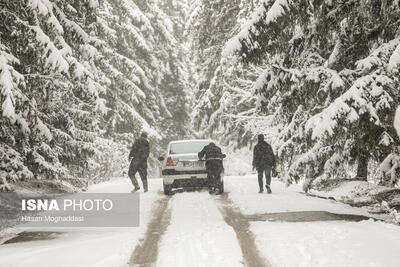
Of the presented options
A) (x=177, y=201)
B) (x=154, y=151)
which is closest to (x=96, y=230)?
(x=177, y=201)

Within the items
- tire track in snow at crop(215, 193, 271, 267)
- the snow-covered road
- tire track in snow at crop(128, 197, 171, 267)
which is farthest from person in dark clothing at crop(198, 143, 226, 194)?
the snow-covered road

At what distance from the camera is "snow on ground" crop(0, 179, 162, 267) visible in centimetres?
676

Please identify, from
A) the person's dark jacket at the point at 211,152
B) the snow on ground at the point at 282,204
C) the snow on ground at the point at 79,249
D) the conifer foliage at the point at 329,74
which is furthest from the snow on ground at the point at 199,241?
the person's dark jacket at the point at 211,152

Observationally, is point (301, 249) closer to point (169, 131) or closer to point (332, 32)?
point (332, 32)

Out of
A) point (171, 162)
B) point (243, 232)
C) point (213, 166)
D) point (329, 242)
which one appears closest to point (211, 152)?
point (213, 166)

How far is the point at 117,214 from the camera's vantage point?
1102cm

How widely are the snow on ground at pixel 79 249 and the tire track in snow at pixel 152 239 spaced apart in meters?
0.12

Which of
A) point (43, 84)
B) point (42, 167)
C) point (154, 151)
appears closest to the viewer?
point (43, 84)

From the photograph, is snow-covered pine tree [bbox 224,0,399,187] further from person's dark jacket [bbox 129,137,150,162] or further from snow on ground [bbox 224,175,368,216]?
person's dark jacket [bbox 129,137,150,162]

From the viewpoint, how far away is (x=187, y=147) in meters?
15.6

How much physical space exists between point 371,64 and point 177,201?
21.8 feet

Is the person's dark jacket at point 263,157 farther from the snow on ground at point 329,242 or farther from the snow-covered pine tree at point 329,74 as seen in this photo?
the snow on ground at point 329,242

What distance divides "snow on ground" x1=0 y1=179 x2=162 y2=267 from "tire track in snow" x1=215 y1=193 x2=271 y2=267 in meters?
1.77

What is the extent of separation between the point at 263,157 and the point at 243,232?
6.21 metres
